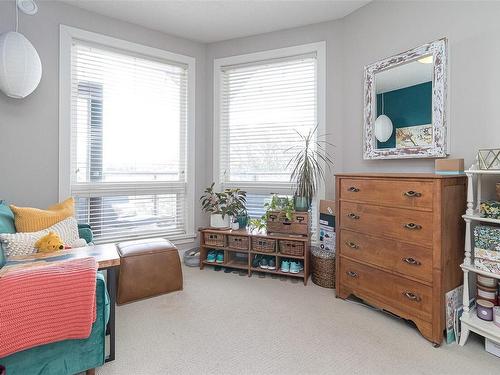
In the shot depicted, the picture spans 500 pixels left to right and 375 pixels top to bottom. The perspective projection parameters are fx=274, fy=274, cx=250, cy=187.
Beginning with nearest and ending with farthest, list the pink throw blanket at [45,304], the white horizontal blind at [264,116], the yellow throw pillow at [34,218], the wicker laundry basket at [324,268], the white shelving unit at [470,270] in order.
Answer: the pink throw blanket at [45,304] → the white shelving unit at [470,270] → the yellow throw pillow at [34,218] → the wicker laundry basket at [324,268] → the white horizontal blind at [264,116]

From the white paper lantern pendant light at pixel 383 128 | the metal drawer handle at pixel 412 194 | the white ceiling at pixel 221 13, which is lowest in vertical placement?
the metal drawer handle at pixel 412 194

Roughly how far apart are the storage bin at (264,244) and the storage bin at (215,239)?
0.38m

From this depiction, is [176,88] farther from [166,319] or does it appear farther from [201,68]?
[166,319]

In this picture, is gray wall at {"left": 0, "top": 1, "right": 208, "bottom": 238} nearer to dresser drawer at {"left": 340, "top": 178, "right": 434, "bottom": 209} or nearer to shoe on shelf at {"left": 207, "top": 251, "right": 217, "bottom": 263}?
shoe on shelf at {"left": 207, "top": 251, "right": 217, "bottom": 263}

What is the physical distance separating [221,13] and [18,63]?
1.85 m

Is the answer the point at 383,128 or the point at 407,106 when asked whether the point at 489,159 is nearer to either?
the point at 407,106

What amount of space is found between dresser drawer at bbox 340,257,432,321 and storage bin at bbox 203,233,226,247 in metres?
1.29

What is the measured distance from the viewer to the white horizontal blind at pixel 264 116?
10.1ft

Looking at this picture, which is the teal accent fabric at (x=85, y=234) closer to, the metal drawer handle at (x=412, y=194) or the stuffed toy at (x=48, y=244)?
the stuffed toy at (x=48, y=244)

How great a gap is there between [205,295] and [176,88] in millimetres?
2417

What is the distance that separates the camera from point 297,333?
1887 millimetres

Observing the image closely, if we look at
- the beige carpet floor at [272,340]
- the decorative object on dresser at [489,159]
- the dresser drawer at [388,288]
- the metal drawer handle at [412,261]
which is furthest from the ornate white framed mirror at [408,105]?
the beige carpet floor at [272,340]

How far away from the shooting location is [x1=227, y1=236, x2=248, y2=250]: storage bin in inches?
116

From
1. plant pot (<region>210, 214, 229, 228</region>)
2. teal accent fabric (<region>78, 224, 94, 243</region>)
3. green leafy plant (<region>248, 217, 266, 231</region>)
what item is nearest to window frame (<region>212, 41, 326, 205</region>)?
green leafy plant (<region>248, 217, 266, 231</region>)
